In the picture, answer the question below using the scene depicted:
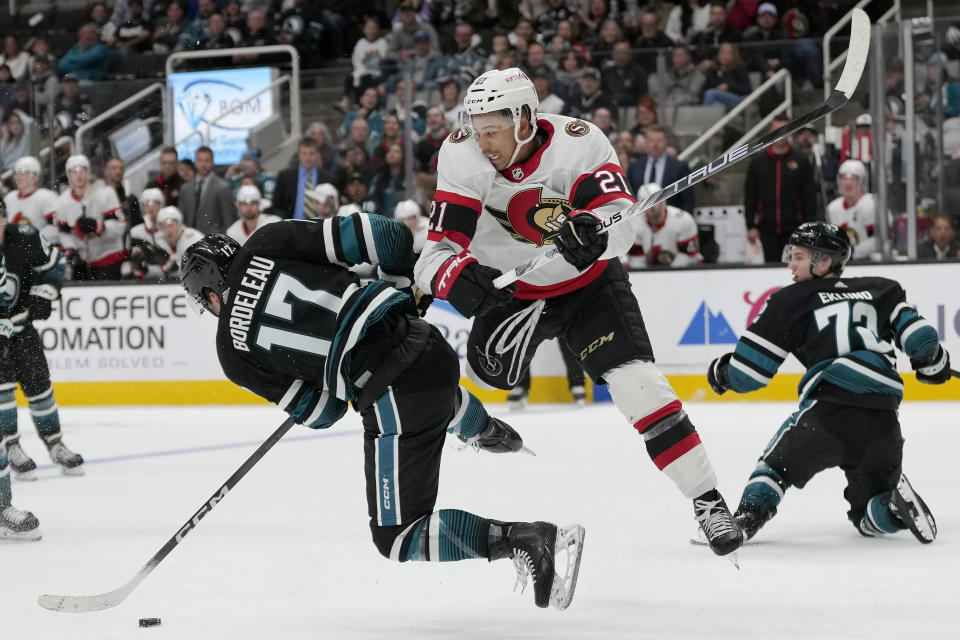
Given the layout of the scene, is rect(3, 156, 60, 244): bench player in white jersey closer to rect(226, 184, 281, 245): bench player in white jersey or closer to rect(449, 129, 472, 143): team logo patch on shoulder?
rect(226, 184, 281, 245): bench player in white jersey

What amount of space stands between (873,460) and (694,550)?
0.57 m

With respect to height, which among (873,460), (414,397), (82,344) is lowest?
(82,344)

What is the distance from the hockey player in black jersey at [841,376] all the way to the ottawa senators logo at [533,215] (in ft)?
2.35

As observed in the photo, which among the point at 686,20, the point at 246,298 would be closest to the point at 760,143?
the point at 246,298

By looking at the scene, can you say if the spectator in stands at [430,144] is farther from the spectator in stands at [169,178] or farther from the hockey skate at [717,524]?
the hockey skate at [717,524]

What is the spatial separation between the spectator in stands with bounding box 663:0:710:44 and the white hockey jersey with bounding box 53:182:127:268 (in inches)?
174

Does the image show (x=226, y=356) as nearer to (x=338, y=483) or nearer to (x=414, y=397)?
(x=414, y=397)

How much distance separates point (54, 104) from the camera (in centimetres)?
966

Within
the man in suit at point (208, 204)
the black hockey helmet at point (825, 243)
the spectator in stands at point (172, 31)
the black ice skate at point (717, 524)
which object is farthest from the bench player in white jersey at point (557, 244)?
the spectator in stands at point (172, 31)

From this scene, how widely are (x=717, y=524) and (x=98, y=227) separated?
22.9 feet

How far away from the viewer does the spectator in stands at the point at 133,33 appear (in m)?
12.1

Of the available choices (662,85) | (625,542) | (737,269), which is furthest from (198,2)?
(625,542)

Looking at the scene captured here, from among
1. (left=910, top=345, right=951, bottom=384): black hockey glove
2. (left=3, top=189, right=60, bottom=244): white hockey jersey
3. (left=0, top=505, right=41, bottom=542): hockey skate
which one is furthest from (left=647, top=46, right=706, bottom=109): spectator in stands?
(left=0, top=505, right=41, bottom=542): hockey skate

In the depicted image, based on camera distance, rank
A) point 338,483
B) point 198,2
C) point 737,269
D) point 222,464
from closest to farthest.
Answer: point 338,483
point 222,464
point 737,269
point 198,2
